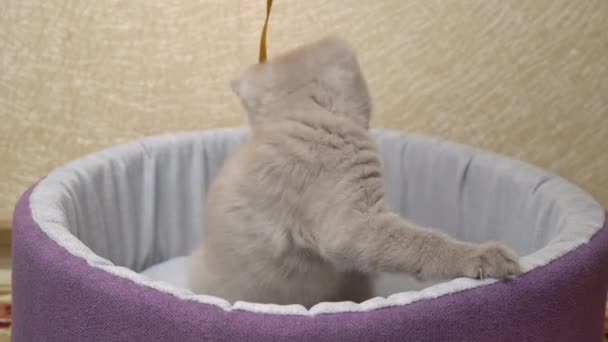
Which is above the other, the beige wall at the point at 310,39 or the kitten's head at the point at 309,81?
the kitten's head at the point at 309,81

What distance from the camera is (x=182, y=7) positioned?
1888mm

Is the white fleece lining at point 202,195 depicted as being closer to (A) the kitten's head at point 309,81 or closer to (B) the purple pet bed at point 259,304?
(B) the purple pet bed at point 259,304

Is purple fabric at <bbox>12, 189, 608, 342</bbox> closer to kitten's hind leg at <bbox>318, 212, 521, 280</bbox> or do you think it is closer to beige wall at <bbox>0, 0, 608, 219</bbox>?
kitten's hind leg at <bbox>318, 212, 521, 280</bbox>

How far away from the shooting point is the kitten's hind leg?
92 centimetres

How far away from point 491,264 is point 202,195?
3.21ft

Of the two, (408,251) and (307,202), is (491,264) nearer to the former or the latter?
(408,251)

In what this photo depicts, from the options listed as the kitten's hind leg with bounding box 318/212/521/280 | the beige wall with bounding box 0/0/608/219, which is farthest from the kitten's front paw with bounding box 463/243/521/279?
the beige wall with bounding box 0/0/608/219

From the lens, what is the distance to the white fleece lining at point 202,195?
134 cm

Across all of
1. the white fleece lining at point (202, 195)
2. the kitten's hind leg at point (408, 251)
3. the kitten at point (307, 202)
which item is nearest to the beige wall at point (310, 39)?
the white fleece lining at point (202, 195)

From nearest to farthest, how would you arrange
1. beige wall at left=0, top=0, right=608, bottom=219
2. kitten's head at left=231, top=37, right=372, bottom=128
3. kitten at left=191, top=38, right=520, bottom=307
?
kitten at left=191, top=38, right=520, bottom=307 < kitten's head at left=231, top=37, right=372, bottom=128 < beige wall at left=0, top=0, right=608, bottom=219

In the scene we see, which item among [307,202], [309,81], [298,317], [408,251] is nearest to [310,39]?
[309,81]

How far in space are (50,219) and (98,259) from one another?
7.5 inches

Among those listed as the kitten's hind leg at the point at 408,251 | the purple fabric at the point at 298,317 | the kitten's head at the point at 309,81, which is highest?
the kitten's head at the point at 309,81

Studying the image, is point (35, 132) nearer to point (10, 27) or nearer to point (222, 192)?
point (10, 27)
